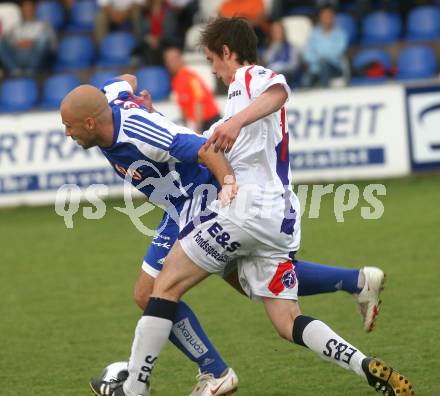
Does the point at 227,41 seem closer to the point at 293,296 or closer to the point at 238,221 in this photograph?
the point at 238,221

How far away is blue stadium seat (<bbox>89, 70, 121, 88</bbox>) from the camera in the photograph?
50.1 ft

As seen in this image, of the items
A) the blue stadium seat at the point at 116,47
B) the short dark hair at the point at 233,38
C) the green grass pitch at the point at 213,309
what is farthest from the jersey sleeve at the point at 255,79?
the blue stadium seat at the point at 116,47

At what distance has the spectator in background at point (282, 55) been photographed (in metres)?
14.6

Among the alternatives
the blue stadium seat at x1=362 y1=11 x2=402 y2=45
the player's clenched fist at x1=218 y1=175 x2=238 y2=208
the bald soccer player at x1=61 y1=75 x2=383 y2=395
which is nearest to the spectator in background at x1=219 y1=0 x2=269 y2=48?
the blue stadium seat at x1=362 y1=11 x2=402 y2=45

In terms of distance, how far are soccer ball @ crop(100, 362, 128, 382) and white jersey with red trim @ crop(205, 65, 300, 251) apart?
1.10 meters

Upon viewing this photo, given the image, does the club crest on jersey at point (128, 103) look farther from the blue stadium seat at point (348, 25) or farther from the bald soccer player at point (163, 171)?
the blue stadium seat at point (348, 25)

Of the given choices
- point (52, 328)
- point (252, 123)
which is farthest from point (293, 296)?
point (52, 328)

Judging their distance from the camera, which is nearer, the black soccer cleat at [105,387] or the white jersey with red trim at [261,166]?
the white jersey with red trim at [261,166]

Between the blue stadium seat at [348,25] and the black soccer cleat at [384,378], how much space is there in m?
11.4

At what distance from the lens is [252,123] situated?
5.27 m

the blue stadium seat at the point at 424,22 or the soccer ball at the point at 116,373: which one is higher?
the soccer ball at the point at 116,373

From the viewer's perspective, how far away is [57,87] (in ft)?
51.7

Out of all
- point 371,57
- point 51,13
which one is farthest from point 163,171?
point 51,13

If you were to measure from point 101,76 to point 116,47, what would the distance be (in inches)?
52.5
